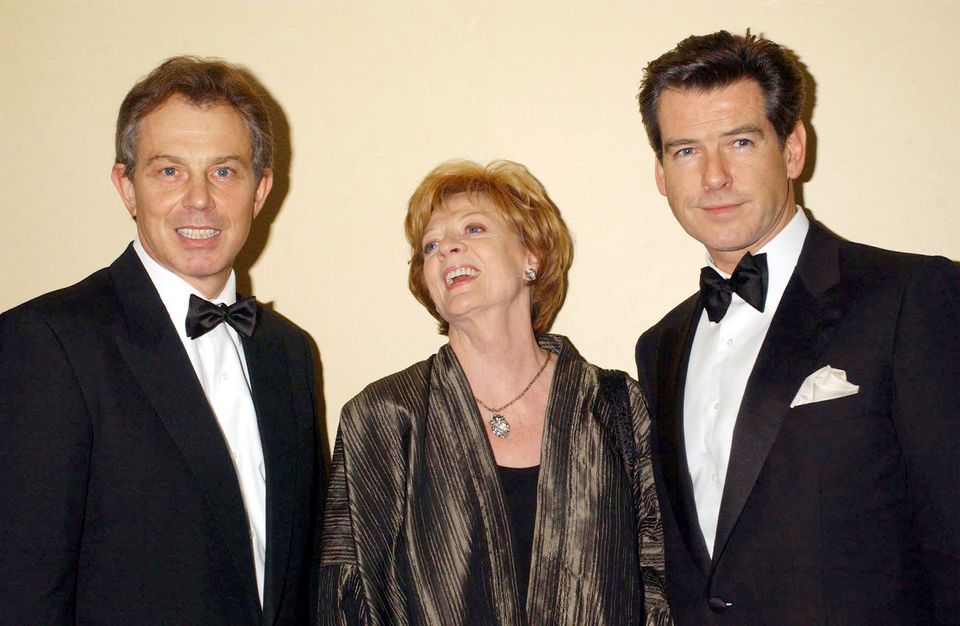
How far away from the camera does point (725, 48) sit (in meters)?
2.21

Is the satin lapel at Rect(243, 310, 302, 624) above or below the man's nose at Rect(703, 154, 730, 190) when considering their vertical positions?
below

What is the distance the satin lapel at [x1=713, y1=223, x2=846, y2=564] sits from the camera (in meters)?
1.96

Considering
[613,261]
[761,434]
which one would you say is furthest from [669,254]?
[761,434]

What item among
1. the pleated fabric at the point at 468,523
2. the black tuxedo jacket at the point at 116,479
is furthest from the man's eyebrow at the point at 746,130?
the black tuxedo jacket at the point at 116,479

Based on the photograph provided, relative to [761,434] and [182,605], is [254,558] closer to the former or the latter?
[182,605]

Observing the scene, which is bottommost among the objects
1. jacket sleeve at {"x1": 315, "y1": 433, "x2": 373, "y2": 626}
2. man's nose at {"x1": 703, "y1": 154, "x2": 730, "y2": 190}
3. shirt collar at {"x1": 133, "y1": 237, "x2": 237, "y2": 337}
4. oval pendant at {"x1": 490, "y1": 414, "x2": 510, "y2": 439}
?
jacket sleeve at {"x1": 315, "y1": 433, "x2": 373, "y2": 626}

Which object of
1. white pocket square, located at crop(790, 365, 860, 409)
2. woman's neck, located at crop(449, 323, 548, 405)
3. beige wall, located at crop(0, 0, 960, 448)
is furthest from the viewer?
beige wall, located at crop(0, 0, 960, 448)

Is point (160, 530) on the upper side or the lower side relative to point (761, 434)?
lower

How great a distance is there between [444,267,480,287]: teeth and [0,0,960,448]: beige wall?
0.50 metres

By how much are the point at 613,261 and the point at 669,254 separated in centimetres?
19

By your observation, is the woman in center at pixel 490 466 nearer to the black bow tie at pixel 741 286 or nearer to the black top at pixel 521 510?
the black top at pixel 521 510

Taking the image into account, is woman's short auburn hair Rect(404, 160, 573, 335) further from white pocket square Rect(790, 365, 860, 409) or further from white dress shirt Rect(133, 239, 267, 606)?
white pocket square Rect(790, 365, 860, 409)

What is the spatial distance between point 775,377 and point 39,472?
1.63m

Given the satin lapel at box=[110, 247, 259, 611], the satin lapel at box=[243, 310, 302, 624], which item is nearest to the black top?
the satin lapel at box=[243, 310, 302, 624]
